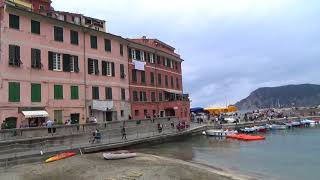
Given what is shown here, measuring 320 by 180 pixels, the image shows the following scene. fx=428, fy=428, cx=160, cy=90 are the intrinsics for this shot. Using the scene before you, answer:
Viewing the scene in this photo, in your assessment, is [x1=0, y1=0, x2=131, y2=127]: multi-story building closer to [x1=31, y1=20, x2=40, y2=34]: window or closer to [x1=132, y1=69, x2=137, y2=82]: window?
[x1=31, y1=20, x2=40, y2=34]: window

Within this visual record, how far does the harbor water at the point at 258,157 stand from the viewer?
35.4 m

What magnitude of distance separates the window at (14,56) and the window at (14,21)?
2108 millimetres

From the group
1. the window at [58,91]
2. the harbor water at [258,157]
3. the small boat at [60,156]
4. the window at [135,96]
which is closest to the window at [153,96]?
the window at [135,96]

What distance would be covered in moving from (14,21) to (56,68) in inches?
285

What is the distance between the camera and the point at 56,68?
1932 inches

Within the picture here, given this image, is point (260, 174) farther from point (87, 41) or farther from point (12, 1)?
point (12, 1)

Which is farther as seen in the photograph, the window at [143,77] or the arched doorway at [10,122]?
the window at [143,77]

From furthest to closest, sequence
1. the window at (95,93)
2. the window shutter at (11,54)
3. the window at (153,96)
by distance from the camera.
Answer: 1. the window at (153,96)
2. the window at (95,93)
3. the window shutter at (11,54)

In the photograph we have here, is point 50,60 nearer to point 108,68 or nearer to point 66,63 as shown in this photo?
point 66,63

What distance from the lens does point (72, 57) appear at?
168 feet

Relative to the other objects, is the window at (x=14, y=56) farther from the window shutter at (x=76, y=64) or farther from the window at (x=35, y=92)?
the window shutter at (x=76, y=64)

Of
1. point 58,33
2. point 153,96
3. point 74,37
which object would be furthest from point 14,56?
point 153,96

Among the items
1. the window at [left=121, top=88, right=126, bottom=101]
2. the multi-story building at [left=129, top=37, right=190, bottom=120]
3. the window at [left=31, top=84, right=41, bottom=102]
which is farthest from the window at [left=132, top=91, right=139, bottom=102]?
the window at [left=31, top=84, right=41, bottom=102]

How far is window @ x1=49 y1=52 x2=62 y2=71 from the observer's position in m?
48.4
